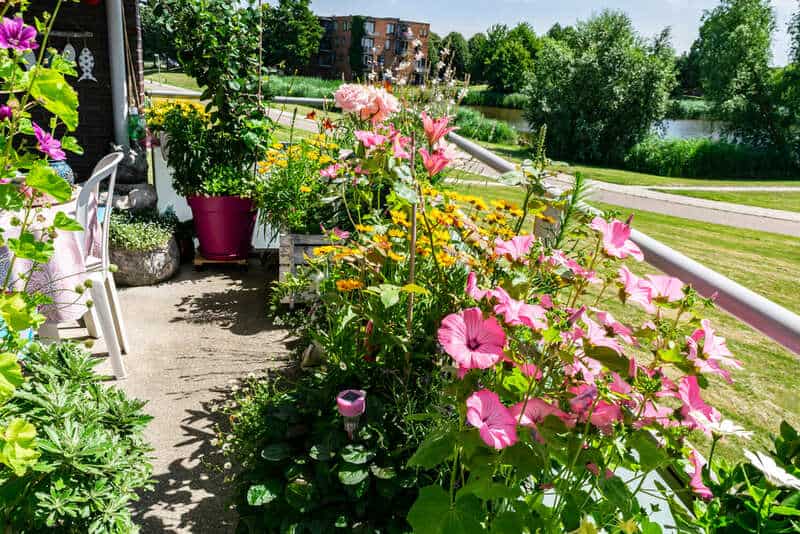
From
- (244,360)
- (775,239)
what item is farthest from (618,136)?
(244,360)

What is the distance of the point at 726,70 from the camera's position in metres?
24.4

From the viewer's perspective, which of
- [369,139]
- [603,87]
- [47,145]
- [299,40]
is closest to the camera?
[47,145]

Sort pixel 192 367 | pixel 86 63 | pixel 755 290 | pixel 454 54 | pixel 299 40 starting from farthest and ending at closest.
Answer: pixel 299 40
pixel 755 290
pixel 86 63
pixel 454 54
pixel 192 367

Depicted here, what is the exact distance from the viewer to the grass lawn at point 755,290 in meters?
3.01

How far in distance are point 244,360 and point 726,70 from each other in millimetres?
27890

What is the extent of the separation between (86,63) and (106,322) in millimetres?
2780

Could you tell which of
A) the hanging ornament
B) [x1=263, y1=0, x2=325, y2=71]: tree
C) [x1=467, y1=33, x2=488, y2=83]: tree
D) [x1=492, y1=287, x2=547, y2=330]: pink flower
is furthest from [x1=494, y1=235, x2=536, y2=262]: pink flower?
[x1=467, y1=33, x2=488, y2=83]: tree

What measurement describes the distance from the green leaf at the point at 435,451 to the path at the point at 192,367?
1.11 m

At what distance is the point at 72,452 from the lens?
4.10ft

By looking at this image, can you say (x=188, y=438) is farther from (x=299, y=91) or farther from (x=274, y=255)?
(x=299, y=91)

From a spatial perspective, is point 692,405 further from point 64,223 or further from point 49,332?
point 49,332

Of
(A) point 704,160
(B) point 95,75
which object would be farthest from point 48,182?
(A) point 704,160

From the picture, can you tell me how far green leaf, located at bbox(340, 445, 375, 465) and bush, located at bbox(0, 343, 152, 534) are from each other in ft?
1.78

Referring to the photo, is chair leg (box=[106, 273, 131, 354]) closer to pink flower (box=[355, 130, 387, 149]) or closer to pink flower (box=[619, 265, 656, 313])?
pink flower (box=[355, 130, 387, 149])
